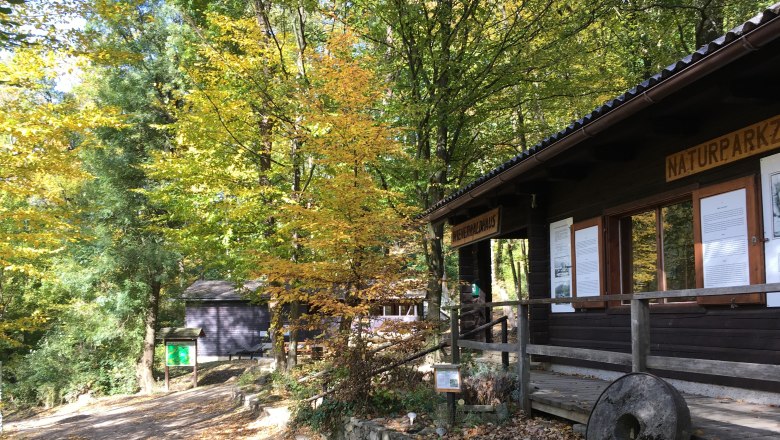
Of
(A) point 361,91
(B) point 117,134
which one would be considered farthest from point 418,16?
(B) point 117,134

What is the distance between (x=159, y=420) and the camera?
16.2 metres

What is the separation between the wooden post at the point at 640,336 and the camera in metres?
5.08

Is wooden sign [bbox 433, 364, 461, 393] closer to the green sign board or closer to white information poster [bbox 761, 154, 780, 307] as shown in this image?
white information poster [bbox 761, 154, 780, 307]

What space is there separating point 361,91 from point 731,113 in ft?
22.4

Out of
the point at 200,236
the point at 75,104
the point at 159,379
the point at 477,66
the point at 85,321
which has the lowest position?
the point at 159,379

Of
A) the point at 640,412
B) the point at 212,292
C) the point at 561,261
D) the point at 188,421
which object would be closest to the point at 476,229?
the point at 561,261

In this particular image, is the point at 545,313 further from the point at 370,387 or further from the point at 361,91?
the point at 361,91

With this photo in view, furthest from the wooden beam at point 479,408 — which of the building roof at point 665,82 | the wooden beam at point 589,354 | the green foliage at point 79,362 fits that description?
the green foliage at point 79,362

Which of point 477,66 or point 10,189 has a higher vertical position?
point 477,66

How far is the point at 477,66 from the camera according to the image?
15.3 metres

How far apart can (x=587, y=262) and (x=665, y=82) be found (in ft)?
12.5

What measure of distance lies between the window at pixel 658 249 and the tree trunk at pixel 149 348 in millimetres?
20034

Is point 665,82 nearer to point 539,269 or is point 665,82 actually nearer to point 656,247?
point 656,247

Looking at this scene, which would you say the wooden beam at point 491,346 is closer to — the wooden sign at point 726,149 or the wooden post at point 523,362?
the wooden post at point 523,362
